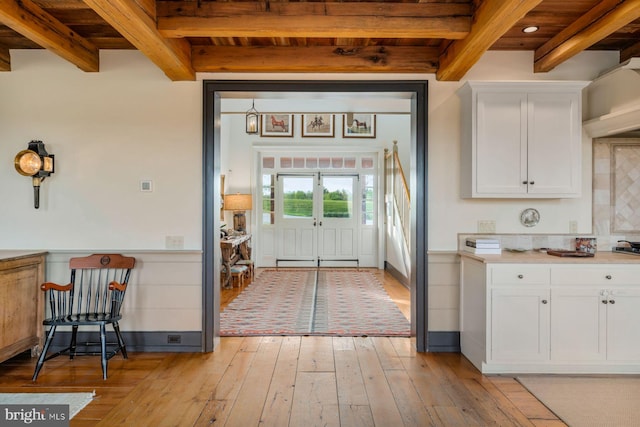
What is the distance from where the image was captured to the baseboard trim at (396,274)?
6.22 m

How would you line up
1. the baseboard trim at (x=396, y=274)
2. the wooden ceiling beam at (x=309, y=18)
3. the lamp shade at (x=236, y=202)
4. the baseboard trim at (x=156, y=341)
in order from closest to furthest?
1. the wooden ceiling beam at (x=309, y=18)
2. the baseboard trim at (x=156, y=341)
3. the baseboard trim at (x=396, y=274)
4. the lamp shade at (x=236, y=202)

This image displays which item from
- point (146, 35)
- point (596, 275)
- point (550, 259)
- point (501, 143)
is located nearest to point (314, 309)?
point (550, 259)

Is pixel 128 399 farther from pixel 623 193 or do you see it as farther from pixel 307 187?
pixel 307 187

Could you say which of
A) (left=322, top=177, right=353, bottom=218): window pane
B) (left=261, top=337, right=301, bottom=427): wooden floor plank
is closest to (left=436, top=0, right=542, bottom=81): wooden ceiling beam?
(left=261, top=337, right=301, bottom=427): wooden floor plank

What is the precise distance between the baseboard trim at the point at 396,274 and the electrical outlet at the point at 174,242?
11.9ft

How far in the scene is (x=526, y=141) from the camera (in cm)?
320

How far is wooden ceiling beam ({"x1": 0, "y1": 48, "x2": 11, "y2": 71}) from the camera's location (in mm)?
3357

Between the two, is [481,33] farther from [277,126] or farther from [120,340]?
[277,126]

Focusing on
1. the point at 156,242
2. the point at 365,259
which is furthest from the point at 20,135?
the point at 365,259

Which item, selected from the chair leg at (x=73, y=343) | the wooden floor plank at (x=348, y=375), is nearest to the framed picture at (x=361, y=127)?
the wooden floor plank at (x=348, y=375)

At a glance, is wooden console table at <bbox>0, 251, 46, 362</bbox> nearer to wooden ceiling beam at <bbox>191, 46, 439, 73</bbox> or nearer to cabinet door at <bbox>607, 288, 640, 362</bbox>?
wooden ceiling beam at <bbox>191, 46, 439, 73</bbox>

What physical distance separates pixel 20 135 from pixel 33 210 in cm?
66

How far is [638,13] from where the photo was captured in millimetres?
2461

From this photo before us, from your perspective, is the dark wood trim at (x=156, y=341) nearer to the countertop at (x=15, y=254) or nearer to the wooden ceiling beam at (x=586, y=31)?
the countertop at (x=15, y=254)
